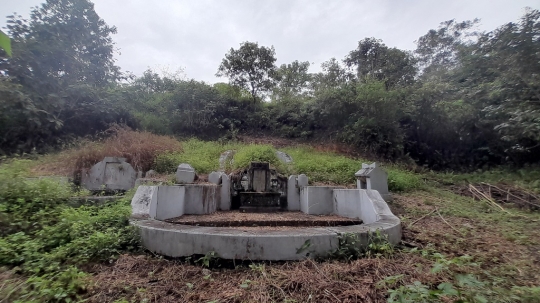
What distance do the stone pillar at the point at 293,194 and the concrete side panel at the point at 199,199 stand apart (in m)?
1.80

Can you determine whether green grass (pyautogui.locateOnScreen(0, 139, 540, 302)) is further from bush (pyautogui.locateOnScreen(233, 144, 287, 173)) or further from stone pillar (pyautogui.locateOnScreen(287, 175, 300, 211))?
bush (pyautogui.locateOnScreen(233, 144, 287, 173))

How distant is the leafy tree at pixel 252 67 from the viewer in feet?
52.1

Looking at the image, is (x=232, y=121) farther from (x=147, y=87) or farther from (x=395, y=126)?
(x=395, y=126)

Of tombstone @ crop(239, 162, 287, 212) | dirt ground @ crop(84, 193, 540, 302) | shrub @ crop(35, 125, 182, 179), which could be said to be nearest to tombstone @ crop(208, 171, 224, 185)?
tombstone @ crop(239, 162, 287, 212)

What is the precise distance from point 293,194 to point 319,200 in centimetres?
73

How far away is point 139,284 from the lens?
6.91 feet

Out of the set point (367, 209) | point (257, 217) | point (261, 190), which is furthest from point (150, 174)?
point (367, 209)

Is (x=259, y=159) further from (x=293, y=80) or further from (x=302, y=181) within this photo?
(x=293, y=80)

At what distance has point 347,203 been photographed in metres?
5.12

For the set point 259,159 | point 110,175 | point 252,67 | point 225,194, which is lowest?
point 225,194

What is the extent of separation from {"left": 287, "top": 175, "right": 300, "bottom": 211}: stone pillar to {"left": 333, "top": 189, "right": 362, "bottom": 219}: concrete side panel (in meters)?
0.94

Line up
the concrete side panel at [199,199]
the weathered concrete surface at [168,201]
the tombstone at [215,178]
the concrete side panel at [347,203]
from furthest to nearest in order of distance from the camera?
the tombstone at [215,178]
the concrete side panel at [199,199]
the concrete side panel at [347,203]
the weathered concrete surface at [168,201]

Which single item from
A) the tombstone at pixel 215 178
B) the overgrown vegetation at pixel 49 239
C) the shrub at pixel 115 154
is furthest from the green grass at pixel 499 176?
the overgrown vegetation at pixel 49 239

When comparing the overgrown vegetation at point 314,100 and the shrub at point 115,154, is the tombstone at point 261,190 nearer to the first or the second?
the shrub at point 115,154
